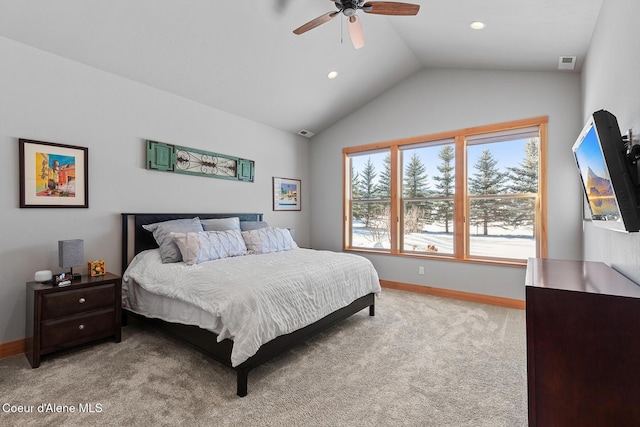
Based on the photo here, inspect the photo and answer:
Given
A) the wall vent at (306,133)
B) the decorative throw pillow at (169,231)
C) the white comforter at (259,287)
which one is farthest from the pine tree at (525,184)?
the decorative throw pillow at (169,231)

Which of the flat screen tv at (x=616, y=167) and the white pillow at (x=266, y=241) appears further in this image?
the white pillow at (x=266, y=241)

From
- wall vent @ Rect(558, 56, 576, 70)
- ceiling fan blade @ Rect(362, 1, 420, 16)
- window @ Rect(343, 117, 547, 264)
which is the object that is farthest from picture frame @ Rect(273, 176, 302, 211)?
wall vent @ Rect(558, 56, 576, 70)

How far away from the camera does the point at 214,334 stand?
7.38 feet

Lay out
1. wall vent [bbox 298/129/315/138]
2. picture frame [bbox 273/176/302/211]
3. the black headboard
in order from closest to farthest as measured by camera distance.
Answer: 1. the black headboard
2. picture frame [bbox 273/176/302/211]
3. wall vent [bbox 298/129/315/138]

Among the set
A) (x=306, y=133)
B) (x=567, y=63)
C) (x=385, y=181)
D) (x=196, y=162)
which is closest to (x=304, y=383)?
(x=196, y=162)

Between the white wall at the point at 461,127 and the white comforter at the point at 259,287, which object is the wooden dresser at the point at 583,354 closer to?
the white comforter at the point at 259,287

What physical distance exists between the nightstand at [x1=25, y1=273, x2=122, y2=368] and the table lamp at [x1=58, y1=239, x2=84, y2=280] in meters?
0.16

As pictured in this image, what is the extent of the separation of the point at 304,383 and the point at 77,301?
2.07m

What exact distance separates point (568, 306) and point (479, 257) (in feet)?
10.4

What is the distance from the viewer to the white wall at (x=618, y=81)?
1520mm

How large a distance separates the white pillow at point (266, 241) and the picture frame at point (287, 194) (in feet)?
4.03

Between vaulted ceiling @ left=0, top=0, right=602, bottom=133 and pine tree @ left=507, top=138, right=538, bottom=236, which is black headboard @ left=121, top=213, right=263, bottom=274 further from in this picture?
pine tree @ left=507, top=138, right=538, bottom=236

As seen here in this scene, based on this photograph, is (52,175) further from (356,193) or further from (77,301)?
(356,193)

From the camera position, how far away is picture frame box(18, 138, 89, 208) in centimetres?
267
